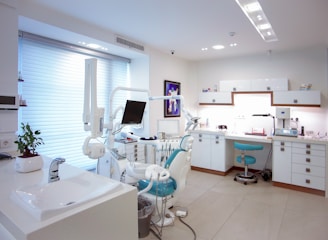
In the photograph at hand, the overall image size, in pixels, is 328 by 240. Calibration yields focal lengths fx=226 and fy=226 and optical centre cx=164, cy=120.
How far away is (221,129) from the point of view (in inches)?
202

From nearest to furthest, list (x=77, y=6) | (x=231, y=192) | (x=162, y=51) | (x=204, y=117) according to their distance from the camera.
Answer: (x=77, y=6), (x=231, y=192), (x=162, y=51), (x=204, y=117)

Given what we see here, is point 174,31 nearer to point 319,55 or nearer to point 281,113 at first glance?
point 281,113

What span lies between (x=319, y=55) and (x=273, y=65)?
0.81m

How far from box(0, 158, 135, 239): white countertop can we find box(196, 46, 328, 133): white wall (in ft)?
13.7

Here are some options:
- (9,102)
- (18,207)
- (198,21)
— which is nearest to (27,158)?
(18,207)

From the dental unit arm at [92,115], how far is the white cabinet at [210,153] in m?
3.39

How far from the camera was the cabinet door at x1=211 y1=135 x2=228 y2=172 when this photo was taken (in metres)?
4.76

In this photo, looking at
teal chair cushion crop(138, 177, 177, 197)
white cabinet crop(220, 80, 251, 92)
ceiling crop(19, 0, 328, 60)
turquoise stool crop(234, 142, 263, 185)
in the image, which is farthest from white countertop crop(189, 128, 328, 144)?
teal chair cushion crop(138, 177, 177, 197)

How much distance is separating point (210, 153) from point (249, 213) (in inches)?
74.5

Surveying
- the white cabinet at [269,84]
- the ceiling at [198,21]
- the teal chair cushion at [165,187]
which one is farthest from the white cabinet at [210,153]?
the teal chair cushion at [165,187]

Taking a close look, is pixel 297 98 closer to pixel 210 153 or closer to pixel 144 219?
pixel 210 153

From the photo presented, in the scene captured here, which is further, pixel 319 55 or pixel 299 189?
pixel 319 55

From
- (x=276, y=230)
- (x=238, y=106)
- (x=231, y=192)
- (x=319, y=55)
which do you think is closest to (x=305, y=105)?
(x=319, y=55)

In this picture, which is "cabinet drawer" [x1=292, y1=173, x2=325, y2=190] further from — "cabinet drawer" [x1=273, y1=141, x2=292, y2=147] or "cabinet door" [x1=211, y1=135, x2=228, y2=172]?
"cabinet door" [x1=211, y1=135, x2=228, y2=172]
